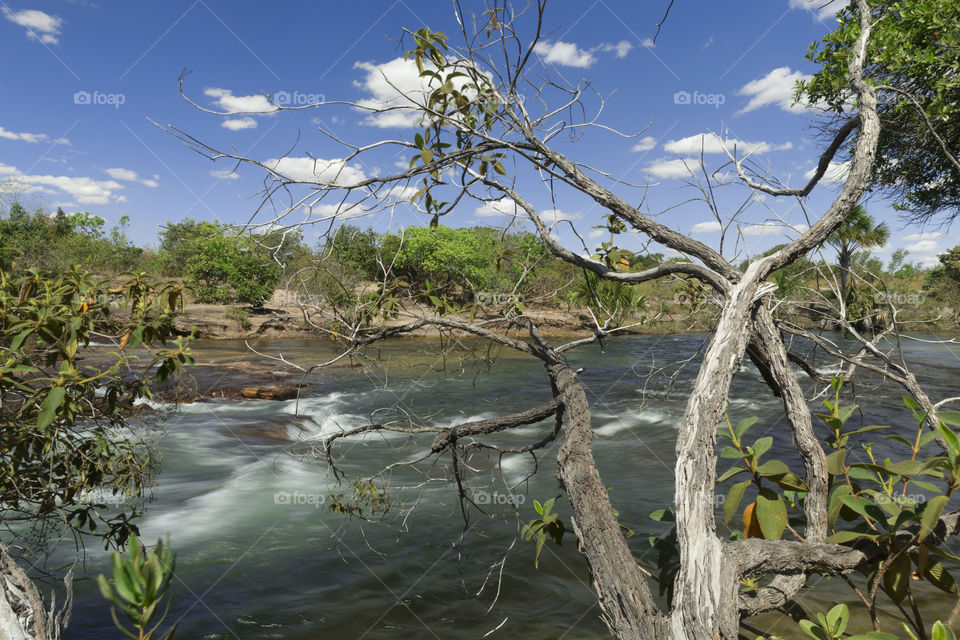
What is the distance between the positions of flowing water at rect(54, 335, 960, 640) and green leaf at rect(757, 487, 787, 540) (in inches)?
45.8

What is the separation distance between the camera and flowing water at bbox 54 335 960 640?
4.10 meters

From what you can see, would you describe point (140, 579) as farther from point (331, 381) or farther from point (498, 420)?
point (331, 381)

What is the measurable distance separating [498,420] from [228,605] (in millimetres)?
3415

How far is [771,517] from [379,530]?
4799 mm

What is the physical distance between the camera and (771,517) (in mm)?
1769

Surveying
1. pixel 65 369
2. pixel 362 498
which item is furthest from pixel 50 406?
pixel 362 498

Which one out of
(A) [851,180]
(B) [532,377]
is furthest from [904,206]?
(A) [851,180]

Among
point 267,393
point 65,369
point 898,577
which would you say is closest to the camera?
point 898,577

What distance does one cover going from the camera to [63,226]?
35531 millimetres

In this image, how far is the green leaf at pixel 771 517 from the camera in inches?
68.3

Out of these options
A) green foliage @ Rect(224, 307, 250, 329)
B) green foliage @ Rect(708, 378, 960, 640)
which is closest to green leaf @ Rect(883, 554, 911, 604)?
green foliage @ Rect(708, 378, 960, 640)

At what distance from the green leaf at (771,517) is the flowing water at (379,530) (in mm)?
1163

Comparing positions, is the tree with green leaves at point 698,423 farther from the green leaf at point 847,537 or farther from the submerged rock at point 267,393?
the submerged rock at point 267,393

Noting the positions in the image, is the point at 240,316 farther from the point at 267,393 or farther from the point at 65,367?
the point at 65,367
